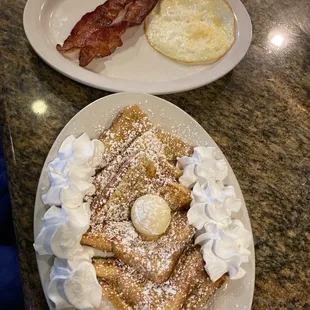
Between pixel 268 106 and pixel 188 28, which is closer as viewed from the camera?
pixel 268 106

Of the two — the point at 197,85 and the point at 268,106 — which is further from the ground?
the point at 197,85

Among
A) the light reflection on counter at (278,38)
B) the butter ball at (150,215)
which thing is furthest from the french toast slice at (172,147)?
the light reflection on counter at (278,38)

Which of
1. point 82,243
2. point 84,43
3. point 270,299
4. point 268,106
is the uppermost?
point 84,43

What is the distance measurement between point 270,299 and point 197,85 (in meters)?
0.71

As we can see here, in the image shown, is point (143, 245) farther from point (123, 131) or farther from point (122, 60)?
point (122, 60)

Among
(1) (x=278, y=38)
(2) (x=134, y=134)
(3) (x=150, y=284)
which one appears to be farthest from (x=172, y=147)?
(1) (x=278, y=38)

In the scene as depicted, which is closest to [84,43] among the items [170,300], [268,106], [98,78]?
[98,78]

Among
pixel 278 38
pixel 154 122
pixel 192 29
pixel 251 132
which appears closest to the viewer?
pixel 154 122

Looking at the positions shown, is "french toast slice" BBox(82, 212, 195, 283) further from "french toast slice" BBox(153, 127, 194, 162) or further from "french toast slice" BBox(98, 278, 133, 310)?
"french toast slice" BBox(153, 127, 194, 162)

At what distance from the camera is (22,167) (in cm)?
124

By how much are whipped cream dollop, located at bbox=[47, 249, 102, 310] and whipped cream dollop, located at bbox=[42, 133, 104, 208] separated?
0.49 ft

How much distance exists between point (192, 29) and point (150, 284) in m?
1.01

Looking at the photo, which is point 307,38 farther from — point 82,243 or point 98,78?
point 82,243

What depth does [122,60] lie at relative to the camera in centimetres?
157
